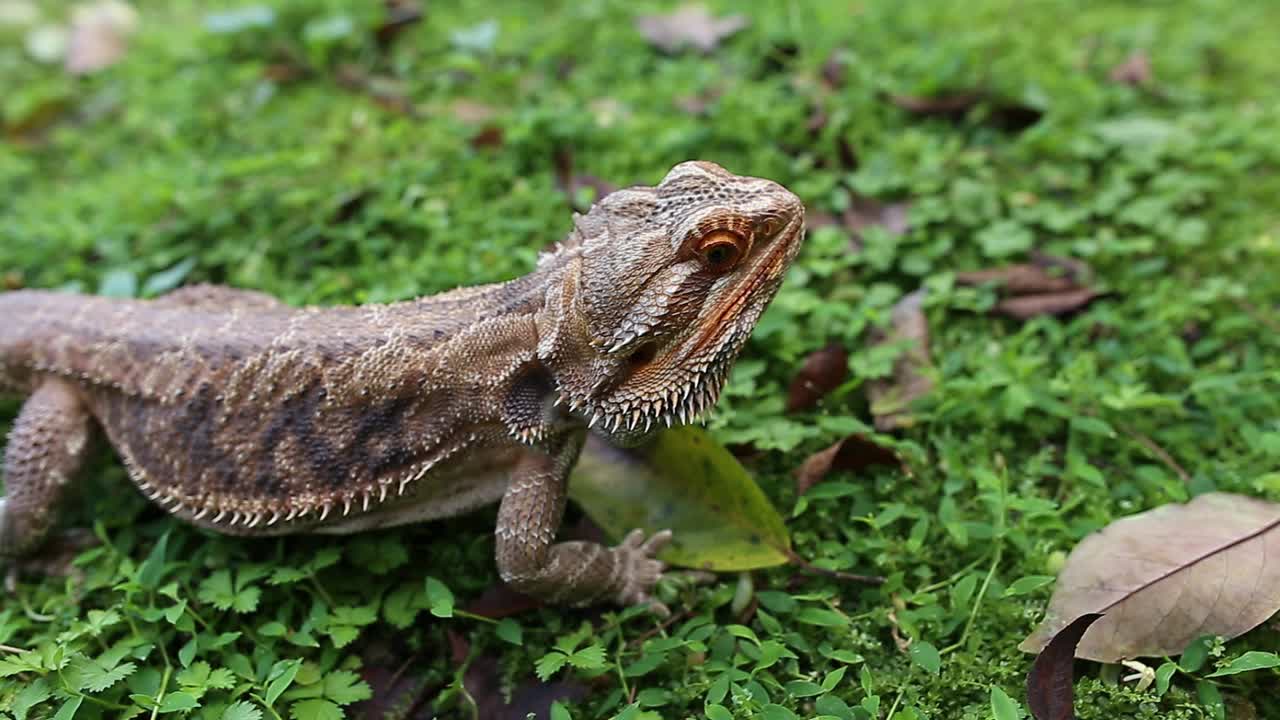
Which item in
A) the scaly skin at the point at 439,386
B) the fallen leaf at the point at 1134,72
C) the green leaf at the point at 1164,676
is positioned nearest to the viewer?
the green leaf at the point at 1164,676

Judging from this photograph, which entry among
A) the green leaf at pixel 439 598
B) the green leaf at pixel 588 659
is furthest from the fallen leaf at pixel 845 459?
the green leaf at pixel 439 598

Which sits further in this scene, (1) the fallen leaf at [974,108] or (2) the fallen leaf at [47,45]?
(2) the fallen leaf at [47,45]

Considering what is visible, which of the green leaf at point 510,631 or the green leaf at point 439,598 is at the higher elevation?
the green leaf at point 439,598

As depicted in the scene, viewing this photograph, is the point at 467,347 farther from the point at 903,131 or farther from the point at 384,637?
the point at 903,131

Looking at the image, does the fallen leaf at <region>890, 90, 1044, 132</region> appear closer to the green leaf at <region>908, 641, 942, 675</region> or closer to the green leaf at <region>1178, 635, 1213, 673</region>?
the green leaf at <region>1178, 635, 1213, 673</region>

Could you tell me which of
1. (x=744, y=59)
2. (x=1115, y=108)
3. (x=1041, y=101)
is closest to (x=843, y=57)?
(x=744, y=59)

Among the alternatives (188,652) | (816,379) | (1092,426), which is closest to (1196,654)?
(1092,426)

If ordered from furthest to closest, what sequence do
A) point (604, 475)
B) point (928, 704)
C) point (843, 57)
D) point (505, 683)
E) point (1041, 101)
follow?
point (843, 57)
point (1041, 101)
point (604, 475)
point (505, 683)
point (928, 704)

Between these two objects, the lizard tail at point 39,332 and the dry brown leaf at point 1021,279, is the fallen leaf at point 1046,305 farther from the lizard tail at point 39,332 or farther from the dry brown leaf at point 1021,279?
the lizard tail at point 39,332
